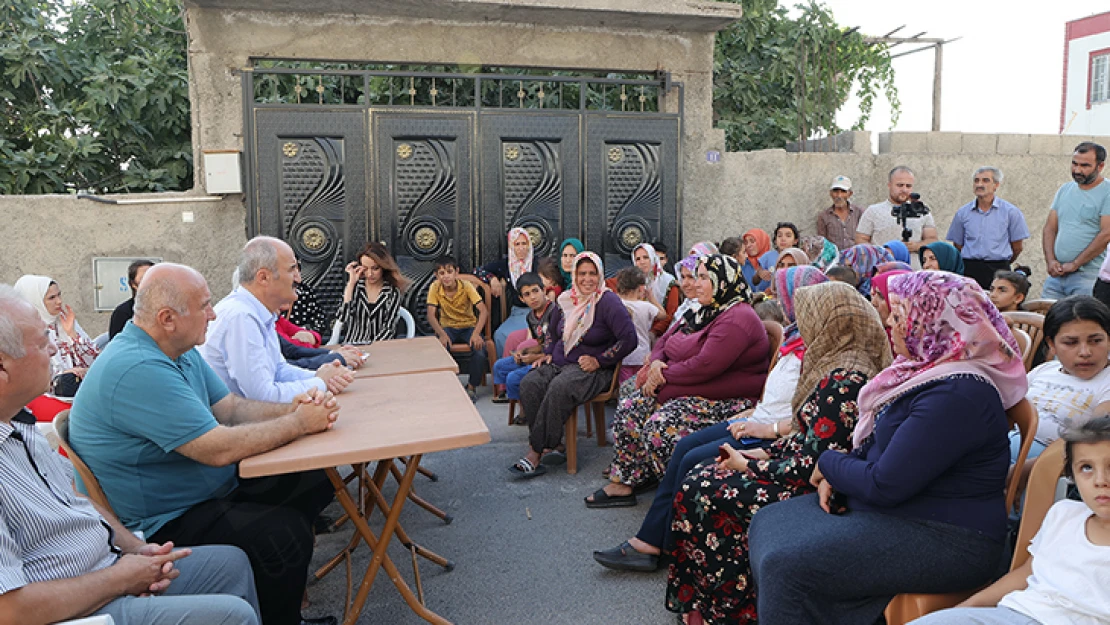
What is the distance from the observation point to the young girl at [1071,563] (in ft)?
5.54

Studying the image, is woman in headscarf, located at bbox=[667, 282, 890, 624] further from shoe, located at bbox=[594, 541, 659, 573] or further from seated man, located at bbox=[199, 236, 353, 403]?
seated man, located at bbox=[199, 236, 353, 403]

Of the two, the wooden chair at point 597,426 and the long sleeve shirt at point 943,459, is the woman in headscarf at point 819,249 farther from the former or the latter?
the long sleeve shirt at point 943,459

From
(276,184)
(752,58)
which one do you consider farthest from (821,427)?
(752,58)

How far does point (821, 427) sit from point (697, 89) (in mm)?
5871

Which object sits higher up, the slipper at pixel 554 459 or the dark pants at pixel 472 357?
the dark pants at pixel 472 357

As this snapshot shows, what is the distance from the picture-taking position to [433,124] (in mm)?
6984

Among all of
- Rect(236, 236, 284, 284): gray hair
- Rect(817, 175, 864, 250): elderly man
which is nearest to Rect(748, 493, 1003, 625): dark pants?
Rect(236, 236, 284, 284): gray hair

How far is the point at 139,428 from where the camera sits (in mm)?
2189

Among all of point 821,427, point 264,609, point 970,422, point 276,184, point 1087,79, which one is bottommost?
point 264,609

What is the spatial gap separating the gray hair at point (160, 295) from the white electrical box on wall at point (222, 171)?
481 cm

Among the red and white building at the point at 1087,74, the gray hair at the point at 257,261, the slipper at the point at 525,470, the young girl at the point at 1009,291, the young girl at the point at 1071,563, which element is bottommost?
the slipper at the point at 525,470

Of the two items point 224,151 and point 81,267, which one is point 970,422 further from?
point 81,267

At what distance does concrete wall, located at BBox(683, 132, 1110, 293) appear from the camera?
25.9 ft

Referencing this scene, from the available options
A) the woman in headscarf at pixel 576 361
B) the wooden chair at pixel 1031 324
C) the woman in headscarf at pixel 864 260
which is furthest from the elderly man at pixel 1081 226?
the woman in headscarf at pixel 576 361
